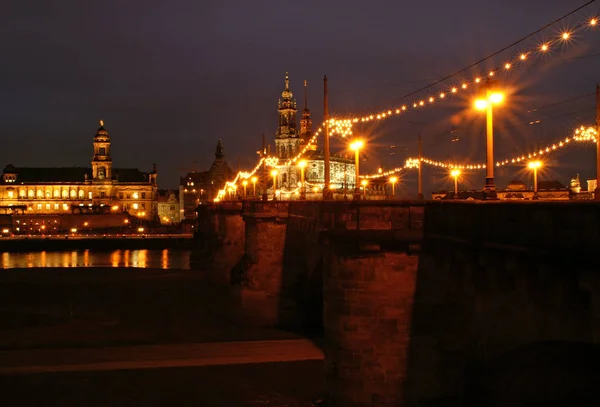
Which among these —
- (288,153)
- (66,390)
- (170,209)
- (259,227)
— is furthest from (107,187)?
(66,390)

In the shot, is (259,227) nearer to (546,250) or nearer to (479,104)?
(479,104)

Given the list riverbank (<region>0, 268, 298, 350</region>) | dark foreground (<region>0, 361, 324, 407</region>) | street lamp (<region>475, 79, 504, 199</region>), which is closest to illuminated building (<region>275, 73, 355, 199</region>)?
riverbank (<region>0, 268, 298, 350</region>)

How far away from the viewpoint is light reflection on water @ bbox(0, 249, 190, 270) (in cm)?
6906

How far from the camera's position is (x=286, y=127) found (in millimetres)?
129250

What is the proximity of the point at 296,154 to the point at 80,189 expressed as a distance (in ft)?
186

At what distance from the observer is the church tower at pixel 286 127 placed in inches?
5030

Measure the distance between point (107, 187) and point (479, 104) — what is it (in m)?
133

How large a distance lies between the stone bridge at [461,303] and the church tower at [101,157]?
434 ft

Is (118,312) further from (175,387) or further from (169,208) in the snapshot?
(169,208)

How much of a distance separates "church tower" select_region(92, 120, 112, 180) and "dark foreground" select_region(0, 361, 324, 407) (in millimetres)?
124690

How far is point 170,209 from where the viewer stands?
159 meters

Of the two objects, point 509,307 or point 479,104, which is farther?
point 479,104

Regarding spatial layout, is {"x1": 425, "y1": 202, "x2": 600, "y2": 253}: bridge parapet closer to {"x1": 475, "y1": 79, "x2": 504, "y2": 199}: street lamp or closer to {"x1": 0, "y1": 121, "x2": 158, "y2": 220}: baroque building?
{"x1": 475, "y1": 79, "x2": 504, "y2": 199}: street lamp

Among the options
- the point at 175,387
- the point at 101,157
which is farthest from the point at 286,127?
the point at 175,387
